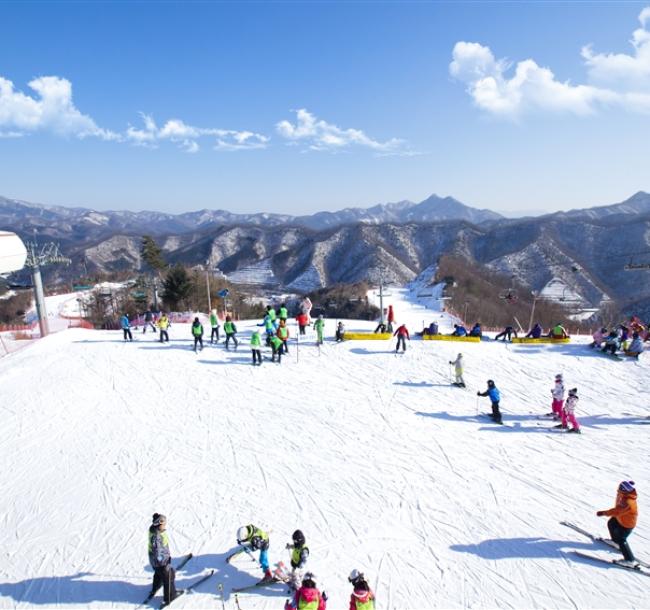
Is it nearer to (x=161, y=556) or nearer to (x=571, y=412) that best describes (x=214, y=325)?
(x=161, y=556)

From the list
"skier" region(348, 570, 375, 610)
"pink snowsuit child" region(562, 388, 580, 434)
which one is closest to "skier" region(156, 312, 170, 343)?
"skier" region(348, 570, 375, 610)

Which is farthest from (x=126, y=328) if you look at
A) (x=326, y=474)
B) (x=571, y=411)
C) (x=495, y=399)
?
(x=571, y=411)

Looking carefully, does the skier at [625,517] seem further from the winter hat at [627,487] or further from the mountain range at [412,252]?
the mountain range at [412,252]

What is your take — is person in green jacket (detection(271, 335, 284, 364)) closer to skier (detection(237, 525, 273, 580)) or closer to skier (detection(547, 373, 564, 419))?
skier (detection(547, 373, 564, 419))

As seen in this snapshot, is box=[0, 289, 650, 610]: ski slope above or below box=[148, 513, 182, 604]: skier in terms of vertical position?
below

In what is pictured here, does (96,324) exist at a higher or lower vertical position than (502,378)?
lower

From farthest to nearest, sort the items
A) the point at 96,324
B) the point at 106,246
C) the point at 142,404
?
the point at 106,246 < the point at 96,324 < the point at 142,404

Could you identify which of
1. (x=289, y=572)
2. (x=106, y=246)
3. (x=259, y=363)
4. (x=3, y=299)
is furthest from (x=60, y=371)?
(x=106, y=246)

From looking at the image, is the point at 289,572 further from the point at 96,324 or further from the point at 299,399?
the point at 96,324
